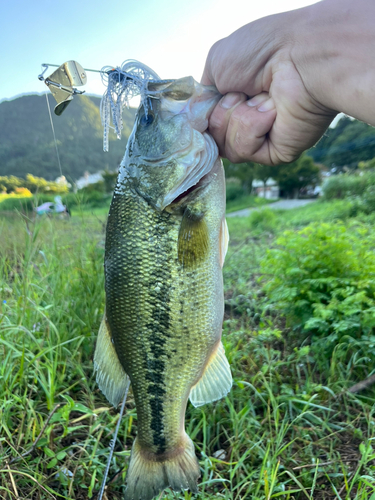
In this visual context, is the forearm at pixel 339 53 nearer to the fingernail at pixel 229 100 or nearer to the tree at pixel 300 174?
the fingernail at pixel 229 100

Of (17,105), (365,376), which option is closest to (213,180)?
(365,376)

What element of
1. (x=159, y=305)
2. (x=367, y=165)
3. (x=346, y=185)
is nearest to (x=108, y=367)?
(x=159, y=305)

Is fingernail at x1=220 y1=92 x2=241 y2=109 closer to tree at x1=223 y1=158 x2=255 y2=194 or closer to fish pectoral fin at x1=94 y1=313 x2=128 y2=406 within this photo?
fish pectoral fin at x1=94 y1=313 x2=128 y2=406

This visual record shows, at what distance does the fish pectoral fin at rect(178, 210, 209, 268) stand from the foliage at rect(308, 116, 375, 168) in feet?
36.8

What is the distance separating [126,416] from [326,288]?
1.93 metres

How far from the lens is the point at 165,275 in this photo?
4.19ft

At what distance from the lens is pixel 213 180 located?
4.39 ft

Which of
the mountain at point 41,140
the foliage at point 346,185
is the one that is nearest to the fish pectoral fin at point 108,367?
the mountain at point 41,140

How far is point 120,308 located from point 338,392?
188cm

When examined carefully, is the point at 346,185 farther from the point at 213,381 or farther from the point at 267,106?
the point at 213,381

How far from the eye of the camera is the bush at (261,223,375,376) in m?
2.42

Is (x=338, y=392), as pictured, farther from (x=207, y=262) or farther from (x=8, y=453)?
(x=8, y=453)

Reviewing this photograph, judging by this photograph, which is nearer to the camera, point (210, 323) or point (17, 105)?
point (210, 323)

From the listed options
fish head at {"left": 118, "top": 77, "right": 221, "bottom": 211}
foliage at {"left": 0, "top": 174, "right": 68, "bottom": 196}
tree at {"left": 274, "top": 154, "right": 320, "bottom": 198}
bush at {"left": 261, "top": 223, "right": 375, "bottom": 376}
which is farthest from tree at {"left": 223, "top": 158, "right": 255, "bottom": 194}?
fish head at {"left": 118, "top": 77, "right": 221, "bottom": 211}
